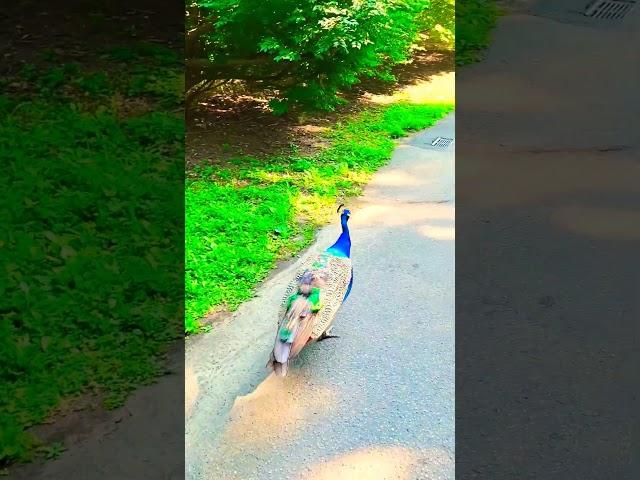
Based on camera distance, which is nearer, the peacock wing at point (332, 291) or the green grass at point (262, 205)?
the peacock wing at point (332, 291)

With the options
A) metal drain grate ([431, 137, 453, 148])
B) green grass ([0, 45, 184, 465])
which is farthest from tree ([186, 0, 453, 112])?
metal drain grate ([431, 137, 453, 148])

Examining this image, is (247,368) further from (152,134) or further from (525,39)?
(525,39)

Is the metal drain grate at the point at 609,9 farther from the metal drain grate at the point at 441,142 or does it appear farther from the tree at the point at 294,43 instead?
the metal drain grate at the point at 441,142

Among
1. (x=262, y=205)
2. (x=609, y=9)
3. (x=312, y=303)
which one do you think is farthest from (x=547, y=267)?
(x=609, y=9)

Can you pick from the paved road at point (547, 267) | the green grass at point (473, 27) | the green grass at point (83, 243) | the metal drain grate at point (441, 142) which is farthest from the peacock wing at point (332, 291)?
the green grass at point (473, 27)

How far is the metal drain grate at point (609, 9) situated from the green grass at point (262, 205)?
302 cm

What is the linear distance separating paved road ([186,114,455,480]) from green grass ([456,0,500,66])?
3659 mm

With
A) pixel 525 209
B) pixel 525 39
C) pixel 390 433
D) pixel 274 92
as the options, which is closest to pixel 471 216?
pixel 525 209

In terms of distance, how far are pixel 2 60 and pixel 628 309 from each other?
5189 mm

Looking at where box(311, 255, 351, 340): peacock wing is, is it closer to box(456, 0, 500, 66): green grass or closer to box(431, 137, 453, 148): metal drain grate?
box(431, 137, 453, 148): metal drain grate

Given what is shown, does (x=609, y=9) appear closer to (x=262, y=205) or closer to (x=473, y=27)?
(x=473, y=27)

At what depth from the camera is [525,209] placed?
4234 mm

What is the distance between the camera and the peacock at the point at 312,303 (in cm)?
276

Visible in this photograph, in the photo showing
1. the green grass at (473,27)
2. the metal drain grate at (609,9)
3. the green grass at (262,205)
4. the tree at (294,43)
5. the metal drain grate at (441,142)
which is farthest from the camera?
the metal drain grate at (609,9)
